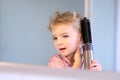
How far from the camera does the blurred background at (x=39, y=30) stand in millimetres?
1304

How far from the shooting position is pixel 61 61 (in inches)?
26.6

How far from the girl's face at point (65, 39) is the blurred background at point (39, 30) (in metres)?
0.55

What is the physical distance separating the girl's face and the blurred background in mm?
552

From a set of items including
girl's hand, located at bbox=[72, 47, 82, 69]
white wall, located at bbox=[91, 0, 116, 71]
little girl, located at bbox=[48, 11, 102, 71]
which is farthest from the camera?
white wall, located at bbox=[91, 0, 116, 71]

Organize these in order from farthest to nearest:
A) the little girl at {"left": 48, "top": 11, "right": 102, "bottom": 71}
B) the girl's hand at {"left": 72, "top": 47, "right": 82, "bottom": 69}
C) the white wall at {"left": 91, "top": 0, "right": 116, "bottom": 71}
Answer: the white wall at {"left": 91, "top": 0, "right": 116, "bottom": 71} → the little girl at {"left": 48, "top": 11, "right": 102, "bottom": 71} → the girl's hand at {"left": 72, "top": 47, "right": 82, "bottom": 69}

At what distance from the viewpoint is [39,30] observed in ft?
4.59

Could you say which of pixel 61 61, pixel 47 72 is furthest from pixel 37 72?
pixel 61 61

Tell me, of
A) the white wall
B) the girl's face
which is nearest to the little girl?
the girl's face

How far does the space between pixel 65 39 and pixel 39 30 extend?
2.19 feet

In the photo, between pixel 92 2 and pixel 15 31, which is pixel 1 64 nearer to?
pixel 92 2

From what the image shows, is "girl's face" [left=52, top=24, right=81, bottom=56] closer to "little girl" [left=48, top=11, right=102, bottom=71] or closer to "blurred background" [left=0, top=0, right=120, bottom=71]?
"little girl" [left=48, top=11, right=102, bottom=71]

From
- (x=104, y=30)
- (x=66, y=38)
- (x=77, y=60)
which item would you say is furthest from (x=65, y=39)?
(x=104, y=30)

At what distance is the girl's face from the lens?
73cm

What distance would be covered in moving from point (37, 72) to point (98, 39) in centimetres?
118
